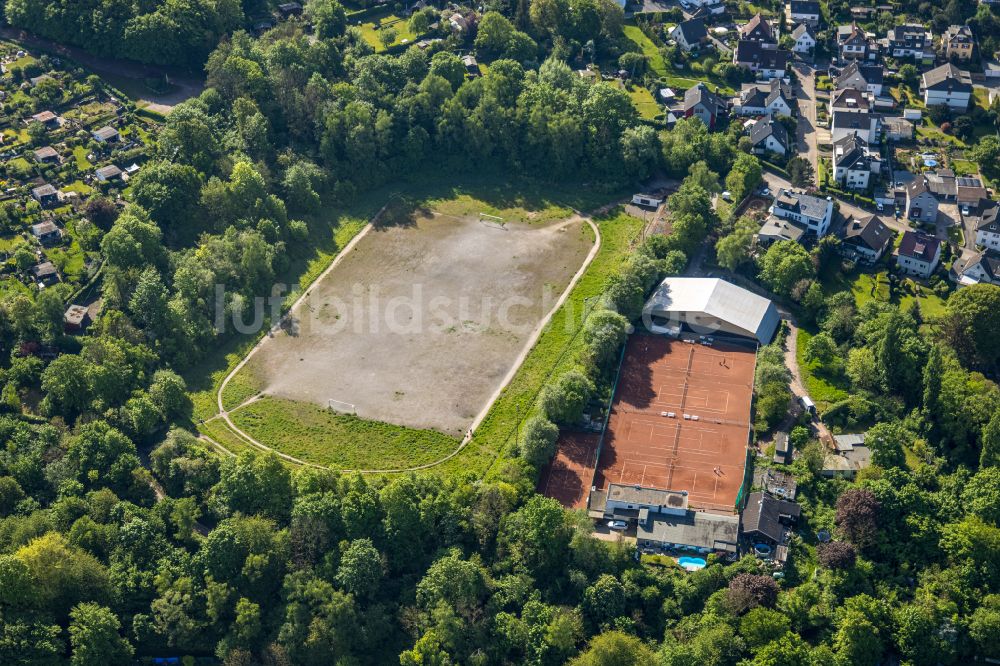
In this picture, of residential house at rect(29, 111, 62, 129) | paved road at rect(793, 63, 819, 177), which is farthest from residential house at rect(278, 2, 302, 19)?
paved road at rect(793, 63, 819, 177)

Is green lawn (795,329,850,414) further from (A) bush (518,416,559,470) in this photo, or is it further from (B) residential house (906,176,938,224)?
(B) residential house (906,176,938,224)

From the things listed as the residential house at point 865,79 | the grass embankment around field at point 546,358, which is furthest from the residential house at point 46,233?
the residential house at point 865,79

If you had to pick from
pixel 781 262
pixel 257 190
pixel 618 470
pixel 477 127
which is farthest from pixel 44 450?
pixel 781 262

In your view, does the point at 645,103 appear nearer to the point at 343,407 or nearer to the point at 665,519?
the point at 343,407

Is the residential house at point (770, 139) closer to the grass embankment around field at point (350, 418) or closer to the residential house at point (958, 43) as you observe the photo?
the grass embankment around field at point (350, 418)

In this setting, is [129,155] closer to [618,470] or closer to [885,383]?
[618,470]
